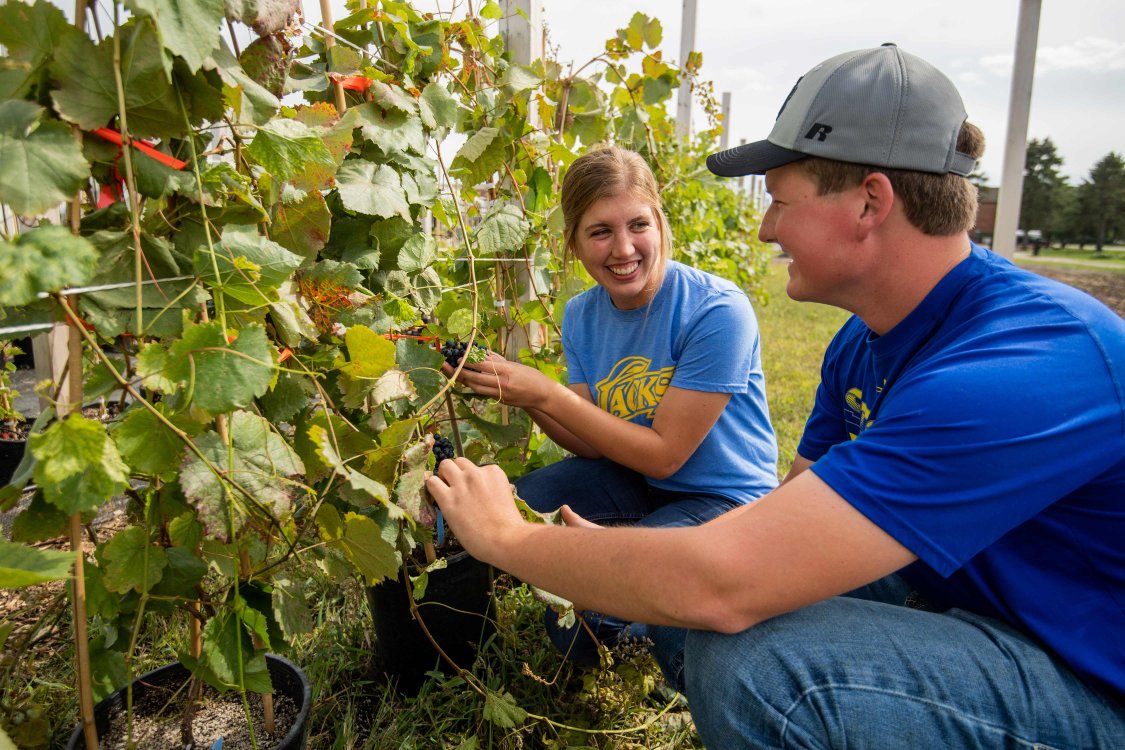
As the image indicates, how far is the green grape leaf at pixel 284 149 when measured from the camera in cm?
109

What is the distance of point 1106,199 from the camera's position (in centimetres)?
3791

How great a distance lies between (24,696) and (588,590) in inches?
55.0

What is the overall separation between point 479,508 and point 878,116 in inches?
36.7

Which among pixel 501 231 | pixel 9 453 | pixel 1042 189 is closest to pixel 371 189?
pixel 501 231

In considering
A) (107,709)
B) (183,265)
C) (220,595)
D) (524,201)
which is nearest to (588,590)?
(220,595)

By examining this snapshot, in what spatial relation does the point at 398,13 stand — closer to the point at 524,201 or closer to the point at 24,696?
the point at 524,201

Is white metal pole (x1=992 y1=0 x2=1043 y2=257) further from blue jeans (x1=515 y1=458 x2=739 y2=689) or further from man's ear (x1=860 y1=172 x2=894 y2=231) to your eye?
man's ear (x1=860 y1=172 x2=894 y2=231)

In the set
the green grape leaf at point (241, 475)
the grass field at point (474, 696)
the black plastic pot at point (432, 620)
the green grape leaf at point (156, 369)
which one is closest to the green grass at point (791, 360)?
the grass field at point (474, 696)

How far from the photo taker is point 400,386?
4.71 feet

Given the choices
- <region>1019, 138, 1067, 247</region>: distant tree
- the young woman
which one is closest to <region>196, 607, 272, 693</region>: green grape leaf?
the young woman

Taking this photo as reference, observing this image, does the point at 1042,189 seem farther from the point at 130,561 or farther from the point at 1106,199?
the point at 130,561

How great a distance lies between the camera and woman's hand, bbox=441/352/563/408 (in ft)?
5.68

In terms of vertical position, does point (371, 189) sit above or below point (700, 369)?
above

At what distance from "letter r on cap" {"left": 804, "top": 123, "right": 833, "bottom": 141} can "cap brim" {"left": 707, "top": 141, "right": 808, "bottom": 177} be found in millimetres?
36
